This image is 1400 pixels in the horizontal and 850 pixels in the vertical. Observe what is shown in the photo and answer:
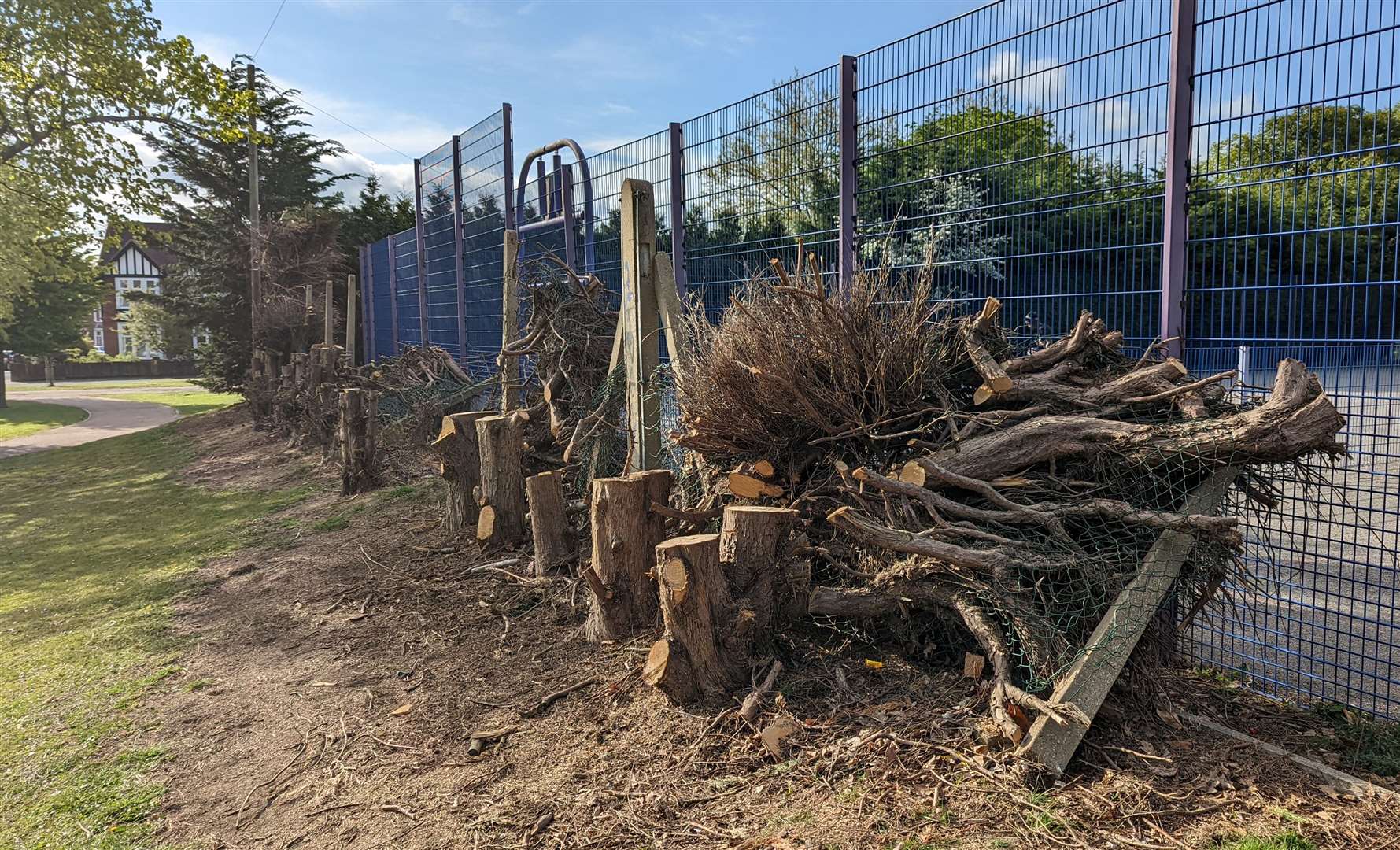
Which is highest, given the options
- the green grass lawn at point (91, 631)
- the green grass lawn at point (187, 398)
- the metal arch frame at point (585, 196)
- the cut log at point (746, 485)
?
the metal arch frame at point (585, 196)

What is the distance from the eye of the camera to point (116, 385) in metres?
44.2

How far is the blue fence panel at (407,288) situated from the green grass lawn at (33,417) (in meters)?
11.1

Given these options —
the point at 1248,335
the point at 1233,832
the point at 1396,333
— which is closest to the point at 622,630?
the point at 1233,832

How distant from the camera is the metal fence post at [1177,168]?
3.85 meters

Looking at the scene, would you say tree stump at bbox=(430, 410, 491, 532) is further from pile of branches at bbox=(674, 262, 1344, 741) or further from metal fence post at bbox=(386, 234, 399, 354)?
metal fence post at bbox=(386, 234, 399, 354)

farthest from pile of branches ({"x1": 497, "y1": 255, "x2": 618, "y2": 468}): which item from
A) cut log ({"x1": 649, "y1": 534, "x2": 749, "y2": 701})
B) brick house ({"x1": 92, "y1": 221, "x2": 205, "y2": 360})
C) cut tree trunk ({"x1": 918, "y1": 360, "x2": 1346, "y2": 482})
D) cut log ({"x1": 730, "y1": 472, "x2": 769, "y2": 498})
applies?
brick house ({"x1": 92, "y1": 221, "x2": 205, "y2": 360})

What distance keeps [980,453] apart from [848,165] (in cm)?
234

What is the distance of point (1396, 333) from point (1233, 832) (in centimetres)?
191

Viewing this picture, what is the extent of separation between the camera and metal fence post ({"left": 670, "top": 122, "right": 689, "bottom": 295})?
6.95 metres

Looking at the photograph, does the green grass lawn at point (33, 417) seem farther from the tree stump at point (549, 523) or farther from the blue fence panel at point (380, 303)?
the tree stump at point (549, 523)

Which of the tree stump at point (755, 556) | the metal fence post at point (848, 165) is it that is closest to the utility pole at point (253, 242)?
the metal fence post at point (848, 165)

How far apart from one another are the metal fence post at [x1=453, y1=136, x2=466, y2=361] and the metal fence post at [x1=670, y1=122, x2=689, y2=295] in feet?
18.5

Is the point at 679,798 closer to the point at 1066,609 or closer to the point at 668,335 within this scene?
the point at 1066,609

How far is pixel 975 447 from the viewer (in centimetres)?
377
